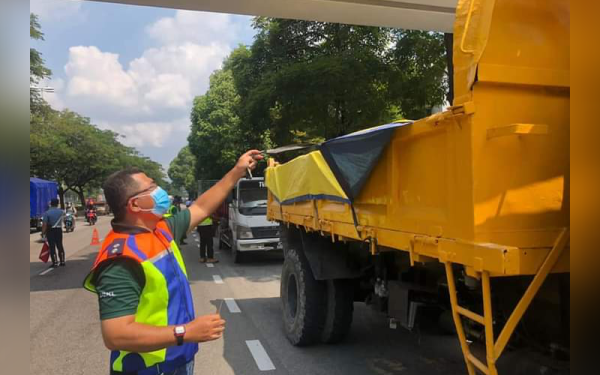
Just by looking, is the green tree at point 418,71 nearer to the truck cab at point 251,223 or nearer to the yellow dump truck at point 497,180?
the truck cab at point 251,223

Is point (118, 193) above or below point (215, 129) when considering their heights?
below

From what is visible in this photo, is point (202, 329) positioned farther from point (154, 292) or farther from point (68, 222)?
point (68, 222)

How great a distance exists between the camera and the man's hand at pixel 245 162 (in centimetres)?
293

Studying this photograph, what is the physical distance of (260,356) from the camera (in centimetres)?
550

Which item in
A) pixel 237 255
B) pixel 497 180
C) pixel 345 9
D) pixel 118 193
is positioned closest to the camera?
pixel 118 193

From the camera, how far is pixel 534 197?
253 centimetres

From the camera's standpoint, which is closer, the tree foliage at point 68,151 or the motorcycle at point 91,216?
the motorcycle at point 91,216

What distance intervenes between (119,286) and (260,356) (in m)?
3.82

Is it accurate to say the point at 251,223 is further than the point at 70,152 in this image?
No

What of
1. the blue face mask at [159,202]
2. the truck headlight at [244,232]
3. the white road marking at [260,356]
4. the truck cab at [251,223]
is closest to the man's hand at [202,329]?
the blue face mask at [159,202]

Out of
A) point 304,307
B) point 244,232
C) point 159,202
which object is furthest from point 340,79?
point 159,202

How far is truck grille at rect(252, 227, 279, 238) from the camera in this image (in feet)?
41.3

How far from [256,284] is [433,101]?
6.78 m
